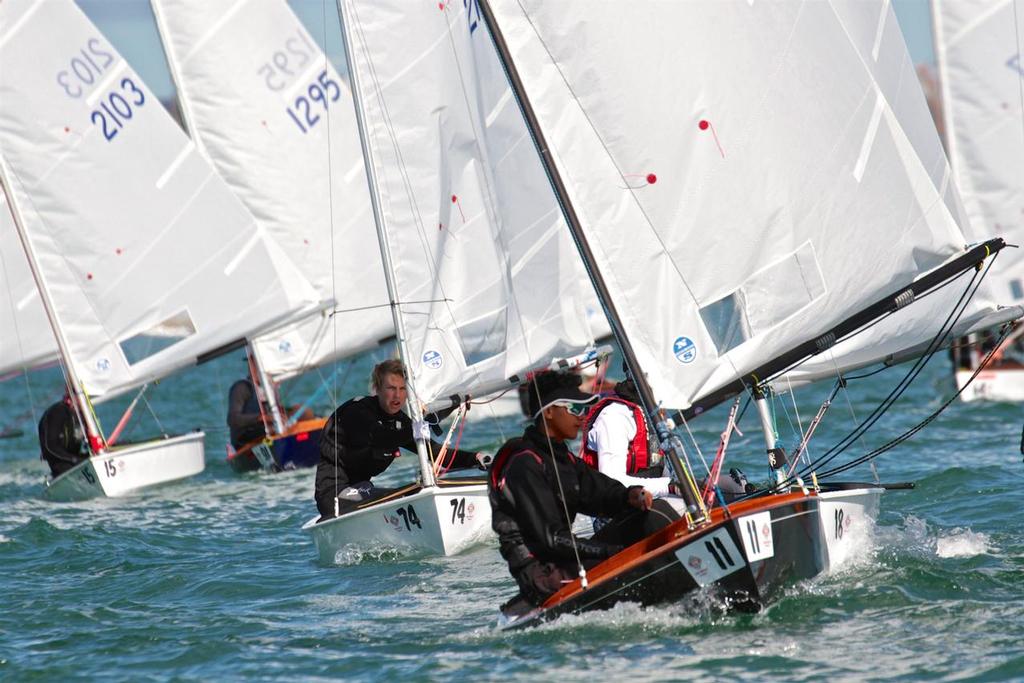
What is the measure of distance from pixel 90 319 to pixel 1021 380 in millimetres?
9436

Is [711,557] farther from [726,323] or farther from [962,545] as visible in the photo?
[962,545]

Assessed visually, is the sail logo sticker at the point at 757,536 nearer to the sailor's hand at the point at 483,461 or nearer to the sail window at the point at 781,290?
the sail window at the point at 781,290

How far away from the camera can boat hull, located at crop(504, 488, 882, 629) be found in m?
6.06

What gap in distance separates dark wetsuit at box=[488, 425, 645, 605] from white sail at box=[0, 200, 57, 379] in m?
10.2

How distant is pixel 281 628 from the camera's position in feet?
24.2

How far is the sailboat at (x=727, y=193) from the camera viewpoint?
6.61 m

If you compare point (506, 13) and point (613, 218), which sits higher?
point (506, 13)

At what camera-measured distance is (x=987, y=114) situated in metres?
16.0

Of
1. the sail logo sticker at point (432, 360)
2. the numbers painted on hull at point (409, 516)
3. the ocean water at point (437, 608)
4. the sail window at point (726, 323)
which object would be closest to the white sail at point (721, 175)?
the sail window at point (726, 323)

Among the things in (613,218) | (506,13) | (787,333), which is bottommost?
(787,333)

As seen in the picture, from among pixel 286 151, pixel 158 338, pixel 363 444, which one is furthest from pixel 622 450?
pixel 286 151

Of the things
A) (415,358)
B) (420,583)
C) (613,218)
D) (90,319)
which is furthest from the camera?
(90,319)

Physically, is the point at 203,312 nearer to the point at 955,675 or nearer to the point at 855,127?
the point at 855,127

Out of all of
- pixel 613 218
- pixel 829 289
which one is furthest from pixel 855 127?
pixel 613 218
